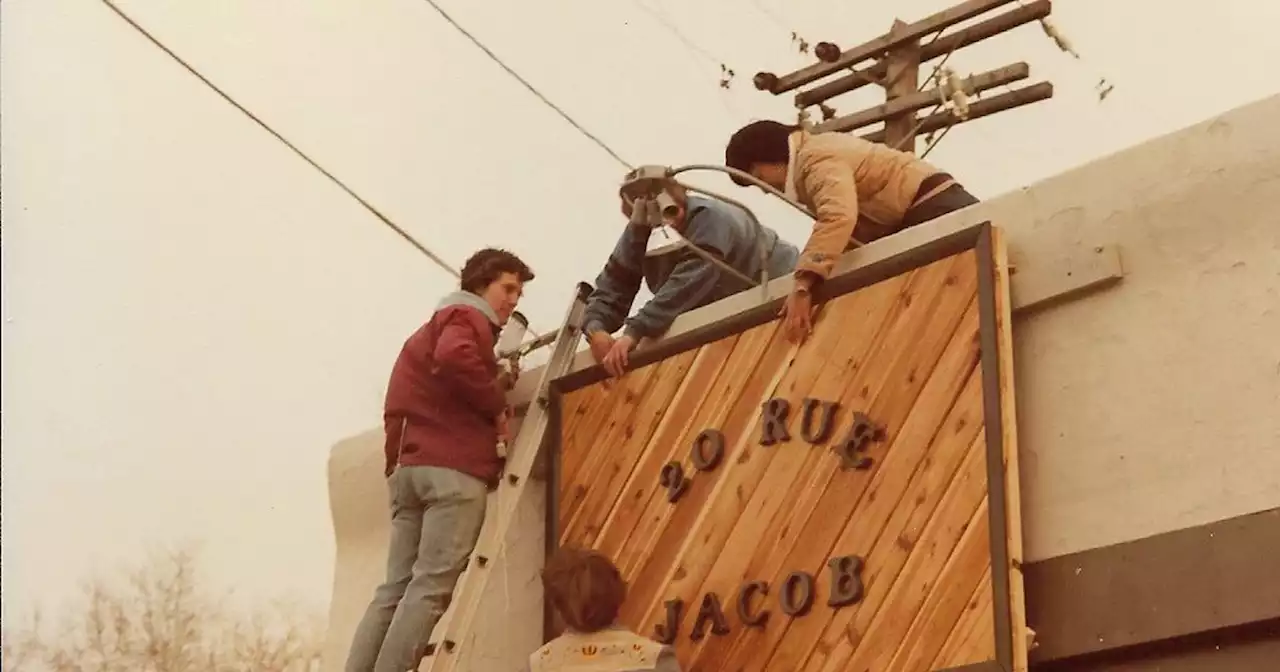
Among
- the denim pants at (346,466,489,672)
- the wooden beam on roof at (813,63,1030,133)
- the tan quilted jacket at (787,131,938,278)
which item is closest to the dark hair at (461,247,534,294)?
the denim pants at (346,466,489,672)

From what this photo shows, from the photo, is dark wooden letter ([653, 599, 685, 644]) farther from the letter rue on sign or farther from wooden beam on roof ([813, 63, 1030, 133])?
wooden beam on roof ([813, 63, 1030, 133])

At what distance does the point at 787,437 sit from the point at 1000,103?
3.26m

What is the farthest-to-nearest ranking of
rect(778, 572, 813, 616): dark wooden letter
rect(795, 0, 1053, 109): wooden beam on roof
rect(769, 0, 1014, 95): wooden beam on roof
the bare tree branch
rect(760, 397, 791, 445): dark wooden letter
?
the bare tree branch → rect(769, 0, 1014, 95): wooden beam on roof → rect(795, 0, 1053, 109): wooden beam on roof → rect(760, 397, 791, 445): dark wooden letter → rect(778, 572, 813, 616): dark wooden letter

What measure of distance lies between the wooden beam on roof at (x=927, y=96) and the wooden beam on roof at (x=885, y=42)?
0.26 metres

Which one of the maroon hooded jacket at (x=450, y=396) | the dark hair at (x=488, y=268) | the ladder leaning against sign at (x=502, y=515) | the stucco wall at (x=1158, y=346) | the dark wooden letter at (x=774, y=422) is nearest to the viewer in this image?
the stucco wall at (x=1158, y=346)

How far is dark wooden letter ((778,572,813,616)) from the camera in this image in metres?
3.62

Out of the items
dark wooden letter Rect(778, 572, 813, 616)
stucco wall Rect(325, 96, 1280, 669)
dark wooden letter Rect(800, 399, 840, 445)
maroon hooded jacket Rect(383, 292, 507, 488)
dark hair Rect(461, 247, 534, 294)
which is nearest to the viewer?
stucco wall Rect(325, 96, 1280, 669)

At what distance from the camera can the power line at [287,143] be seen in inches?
264

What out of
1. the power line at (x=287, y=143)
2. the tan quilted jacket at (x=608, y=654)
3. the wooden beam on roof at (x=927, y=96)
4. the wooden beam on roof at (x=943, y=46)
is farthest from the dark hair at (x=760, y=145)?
the power line at (x=287, y=143)

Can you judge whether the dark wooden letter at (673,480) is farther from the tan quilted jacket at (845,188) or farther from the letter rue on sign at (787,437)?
the tan quilted jacket at (845,188)

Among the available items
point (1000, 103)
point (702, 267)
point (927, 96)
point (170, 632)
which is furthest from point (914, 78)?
point (170, 632)

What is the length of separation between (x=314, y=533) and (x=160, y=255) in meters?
1.55

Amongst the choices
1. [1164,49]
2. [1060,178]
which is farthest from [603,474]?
[1164,49]

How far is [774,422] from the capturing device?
3895 millimetres
